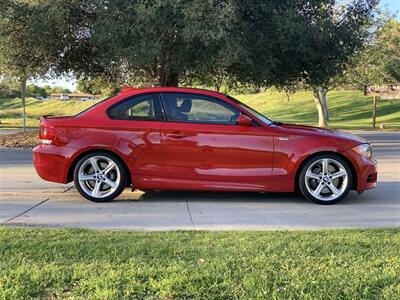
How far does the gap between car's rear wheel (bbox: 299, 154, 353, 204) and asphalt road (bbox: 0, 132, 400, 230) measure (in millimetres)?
172

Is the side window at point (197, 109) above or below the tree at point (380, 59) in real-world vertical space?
below

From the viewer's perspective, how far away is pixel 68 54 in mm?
16672

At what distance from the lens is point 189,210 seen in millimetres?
6957

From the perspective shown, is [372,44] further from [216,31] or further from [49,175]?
[49,175]

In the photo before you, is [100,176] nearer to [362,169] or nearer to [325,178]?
[325,178]

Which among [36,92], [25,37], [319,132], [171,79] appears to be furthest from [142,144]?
[36,92]

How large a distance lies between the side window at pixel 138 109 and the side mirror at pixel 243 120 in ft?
3.70

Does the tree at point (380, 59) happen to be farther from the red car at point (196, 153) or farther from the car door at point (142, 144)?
the car door at point (142, 144)

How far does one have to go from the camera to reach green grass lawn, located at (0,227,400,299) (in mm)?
3609

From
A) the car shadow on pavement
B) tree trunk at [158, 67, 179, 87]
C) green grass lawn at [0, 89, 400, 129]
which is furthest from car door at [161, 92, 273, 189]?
green grass lawn at [0, 89, 400, 129]

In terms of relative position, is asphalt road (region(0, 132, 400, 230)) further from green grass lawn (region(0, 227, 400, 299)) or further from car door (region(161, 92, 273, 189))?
green grass lawn (region(0, 227, 400, 299))

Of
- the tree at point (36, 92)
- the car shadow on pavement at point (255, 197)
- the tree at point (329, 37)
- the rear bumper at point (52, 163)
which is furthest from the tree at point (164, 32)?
the tree at point (36, 92)

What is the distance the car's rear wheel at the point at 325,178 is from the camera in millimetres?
7309

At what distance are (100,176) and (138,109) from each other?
3.66 ft
